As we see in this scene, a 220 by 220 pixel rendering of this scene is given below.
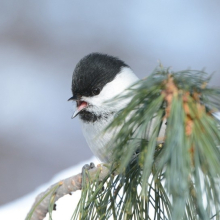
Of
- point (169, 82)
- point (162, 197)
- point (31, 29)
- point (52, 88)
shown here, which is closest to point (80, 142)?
point (52, 88)

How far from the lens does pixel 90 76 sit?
1.29 meters

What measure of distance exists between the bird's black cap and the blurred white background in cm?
162

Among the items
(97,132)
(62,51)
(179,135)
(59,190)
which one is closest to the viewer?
(179,135)

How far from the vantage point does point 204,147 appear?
1.78 feet

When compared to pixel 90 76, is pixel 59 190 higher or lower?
lower

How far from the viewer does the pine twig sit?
30.5 inches

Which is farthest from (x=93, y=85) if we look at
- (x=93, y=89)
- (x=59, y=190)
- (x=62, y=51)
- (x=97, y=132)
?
(x=62, y=51)

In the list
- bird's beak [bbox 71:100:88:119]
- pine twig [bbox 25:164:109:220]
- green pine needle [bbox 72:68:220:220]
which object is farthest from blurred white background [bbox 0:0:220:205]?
green pine needle [bbox 72:68:220:220]

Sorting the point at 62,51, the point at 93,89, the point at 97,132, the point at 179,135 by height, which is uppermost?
the point at 62,51

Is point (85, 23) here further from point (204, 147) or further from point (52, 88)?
point (204, 147)

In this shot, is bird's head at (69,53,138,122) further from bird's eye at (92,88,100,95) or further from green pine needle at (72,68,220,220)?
green pine needle at (72,68,220,220)

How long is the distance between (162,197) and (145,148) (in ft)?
0.58

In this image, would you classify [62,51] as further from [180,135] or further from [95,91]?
[180,135]

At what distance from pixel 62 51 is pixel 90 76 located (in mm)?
2347
